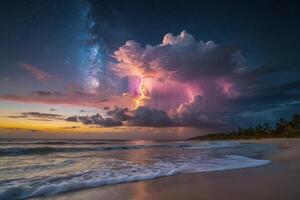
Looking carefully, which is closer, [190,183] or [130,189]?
[130,189]

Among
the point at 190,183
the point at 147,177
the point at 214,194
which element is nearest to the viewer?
the point at 214,194

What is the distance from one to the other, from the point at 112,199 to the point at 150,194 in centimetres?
85

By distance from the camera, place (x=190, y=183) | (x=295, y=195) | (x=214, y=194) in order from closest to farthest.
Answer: (x=295, y=195) < (x=214, y=194) < (x=190, y=183)

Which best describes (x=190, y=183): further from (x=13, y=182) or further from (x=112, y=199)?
(x=13, y=182)

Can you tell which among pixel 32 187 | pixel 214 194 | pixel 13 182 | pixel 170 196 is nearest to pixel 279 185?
pixel 214 194

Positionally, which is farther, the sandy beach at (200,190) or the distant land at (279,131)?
the distant land at (279,131)

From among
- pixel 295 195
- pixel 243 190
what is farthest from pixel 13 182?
pixel 295 195

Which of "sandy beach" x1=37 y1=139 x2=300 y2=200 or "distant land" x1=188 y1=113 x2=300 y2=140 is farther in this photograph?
"distant land" x1=188 y1=113 x2=300 y2=140

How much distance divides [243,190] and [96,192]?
331 cm

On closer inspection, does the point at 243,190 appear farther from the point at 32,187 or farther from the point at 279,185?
the point at 32,187

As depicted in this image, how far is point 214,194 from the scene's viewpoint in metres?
5.31

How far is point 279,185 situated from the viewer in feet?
19.6

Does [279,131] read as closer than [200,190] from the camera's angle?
No

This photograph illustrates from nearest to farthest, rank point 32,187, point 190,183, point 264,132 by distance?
1. point 32,187
2. point 190,183
3. point 264,132
